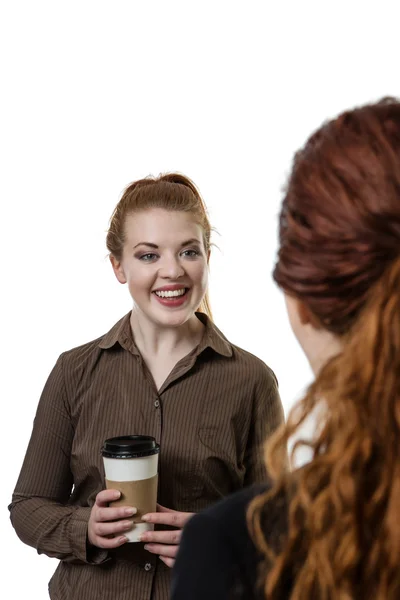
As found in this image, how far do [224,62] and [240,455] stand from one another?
2114 millimetres

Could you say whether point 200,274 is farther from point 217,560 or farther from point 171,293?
point 217,560

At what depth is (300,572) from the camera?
0.93 metres

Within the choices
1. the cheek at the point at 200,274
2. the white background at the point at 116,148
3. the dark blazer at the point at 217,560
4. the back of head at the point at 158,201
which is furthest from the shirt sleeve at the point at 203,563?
the white background at the point at 116,148

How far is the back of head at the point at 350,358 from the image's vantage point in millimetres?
884

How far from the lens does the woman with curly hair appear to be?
0.88 metres

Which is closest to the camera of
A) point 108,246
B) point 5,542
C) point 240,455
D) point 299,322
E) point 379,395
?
point 379,395

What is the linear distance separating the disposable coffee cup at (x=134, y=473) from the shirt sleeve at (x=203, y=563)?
0.74 meters

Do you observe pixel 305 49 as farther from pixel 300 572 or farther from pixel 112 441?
pixel 300 572

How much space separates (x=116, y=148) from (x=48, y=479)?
184 centimetres

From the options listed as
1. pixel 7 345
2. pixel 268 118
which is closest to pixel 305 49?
pixel 268 118

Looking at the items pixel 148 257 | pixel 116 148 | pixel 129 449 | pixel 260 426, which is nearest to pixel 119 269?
pixel 148 257

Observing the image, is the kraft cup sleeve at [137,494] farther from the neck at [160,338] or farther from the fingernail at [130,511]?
the neck at [160,338]

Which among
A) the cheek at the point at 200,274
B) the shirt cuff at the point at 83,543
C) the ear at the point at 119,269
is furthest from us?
the ear at the point at 119,269

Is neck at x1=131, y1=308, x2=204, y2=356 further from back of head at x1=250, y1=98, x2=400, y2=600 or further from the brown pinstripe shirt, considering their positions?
back of head at x1=250, y1=98, x2=400, y2=600
